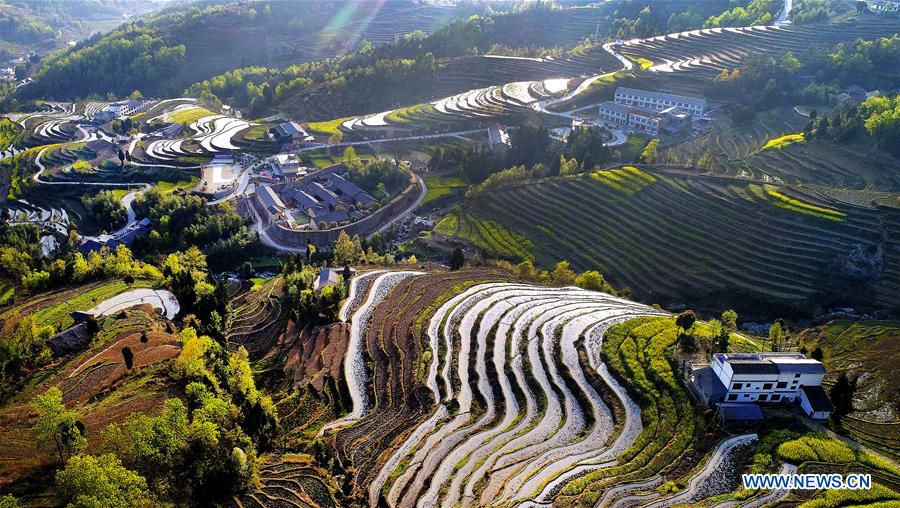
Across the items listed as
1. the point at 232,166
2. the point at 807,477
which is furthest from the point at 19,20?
the point at 807,477

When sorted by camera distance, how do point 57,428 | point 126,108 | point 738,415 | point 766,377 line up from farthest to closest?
1. point 126,108
2. point 766,377
3. point 738,415
4. point 57,428

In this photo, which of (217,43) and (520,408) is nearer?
(520,408)

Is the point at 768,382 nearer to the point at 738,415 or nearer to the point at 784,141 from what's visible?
the point at 738,415

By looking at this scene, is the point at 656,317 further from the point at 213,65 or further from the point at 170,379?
the point at 213,65


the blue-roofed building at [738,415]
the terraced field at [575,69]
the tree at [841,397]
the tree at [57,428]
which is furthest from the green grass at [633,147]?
the tree at [57,428]

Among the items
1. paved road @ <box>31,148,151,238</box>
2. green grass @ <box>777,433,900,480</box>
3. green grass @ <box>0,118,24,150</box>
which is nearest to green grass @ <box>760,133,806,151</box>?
green grass @ <box>777,433,900,480</box>

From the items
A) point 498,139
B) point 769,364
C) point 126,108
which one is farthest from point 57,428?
point 126,108
